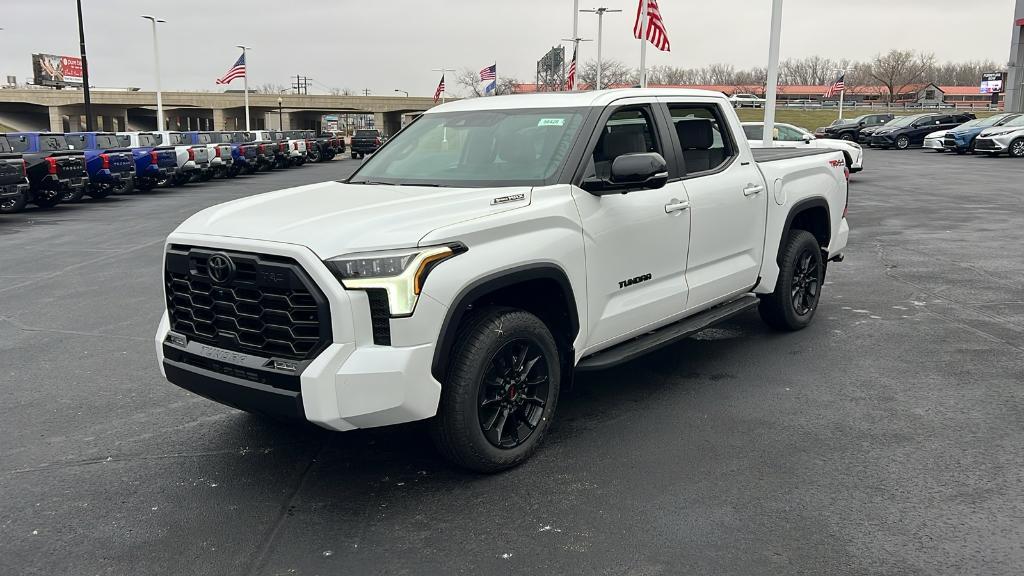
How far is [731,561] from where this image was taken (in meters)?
3.29

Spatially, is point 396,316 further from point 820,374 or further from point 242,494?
point 820,374

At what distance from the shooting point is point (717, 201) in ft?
17.9

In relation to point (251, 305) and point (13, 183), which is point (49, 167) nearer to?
point (13, 183)

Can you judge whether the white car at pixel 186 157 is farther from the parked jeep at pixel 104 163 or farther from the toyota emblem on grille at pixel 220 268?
the toyota emblem on grille at pixel 220 268

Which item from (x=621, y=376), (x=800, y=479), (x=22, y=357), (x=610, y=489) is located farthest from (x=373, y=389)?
(x=22, y=357)

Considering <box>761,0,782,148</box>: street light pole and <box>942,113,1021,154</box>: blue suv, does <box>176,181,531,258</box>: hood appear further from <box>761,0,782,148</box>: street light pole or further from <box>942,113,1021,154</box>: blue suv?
<box>942,113,1021,154</box>: blue suv

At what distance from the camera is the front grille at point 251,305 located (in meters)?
3.55

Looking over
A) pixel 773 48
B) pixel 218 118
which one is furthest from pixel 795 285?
pixel 218 118

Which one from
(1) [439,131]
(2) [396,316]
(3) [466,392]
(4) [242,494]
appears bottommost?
(4) [242,494]

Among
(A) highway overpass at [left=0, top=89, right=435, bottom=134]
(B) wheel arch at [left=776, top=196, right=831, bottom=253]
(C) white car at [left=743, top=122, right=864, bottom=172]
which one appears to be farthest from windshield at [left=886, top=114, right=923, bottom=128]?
(A) highway overpass at [left=0, top=89, right=435, bottom=134]

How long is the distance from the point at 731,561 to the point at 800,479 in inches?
37.0

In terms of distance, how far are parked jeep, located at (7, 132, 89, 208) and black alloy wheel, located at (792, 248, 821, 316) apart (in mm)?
16350

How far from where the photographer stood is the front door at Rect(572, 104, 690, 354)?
4.48 m

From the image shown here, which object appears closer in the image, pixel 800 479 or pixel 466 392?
pixel 466 392
